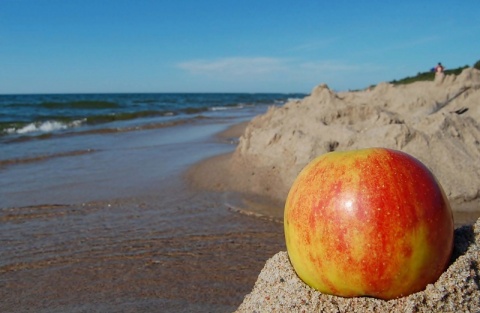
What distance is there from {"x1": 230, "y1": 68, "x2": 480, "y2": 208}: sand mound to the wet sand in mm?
912

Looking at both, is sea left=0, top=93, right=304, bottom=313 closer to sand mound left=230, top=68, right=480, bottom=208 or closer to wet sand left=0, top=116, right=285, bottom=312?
wet sand left=0, top=116, right=285, bottom=312

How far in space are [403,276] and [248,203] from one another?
3.95 m

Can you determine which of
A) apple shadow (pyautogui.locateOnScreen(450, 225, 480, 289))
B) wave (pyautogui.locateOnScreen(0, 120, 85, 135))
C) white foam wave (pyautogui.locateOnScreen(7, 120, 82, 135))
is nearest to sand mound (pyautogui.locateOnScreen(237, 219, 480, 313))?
apple shadow (pyautogui.locateOnScreen(450, 225, 480, 289))

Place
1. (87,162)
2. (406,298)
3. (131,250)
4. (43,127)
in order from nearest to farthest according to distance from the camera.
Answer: (406,298), (131,250), (87,162), (43,127)

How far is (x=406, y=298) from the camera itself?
2.31 m

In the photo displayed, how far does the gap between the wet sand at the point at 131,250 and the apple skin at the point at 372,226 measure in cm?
119

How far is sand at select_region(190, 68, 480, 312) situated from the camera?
2.39 m

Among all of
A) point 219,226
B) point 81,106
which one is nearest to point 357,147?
point 219,226

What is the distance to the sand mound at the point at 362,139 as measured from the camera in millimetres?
5809

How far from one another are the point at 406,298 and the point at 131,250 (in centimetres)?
285

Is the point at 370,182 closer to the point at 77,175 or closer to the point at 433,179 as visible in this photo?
the point at 433,179

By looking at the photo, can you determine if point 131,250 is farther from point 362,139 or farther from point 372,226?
point 362,139

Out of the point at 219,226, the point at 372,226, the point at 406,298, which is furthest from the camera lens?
the point at 219,226

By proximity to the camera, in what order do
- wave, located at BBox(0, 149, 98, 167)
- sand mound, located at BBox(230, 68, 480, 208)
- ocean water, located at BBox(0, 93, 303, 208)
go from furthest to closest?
wave, located at BBox(0, 149, 98, 167)
ocean water, located at BBox(0, 93, 303, 208)
sand mound, located at BBox(230, 68, 480, 208)
